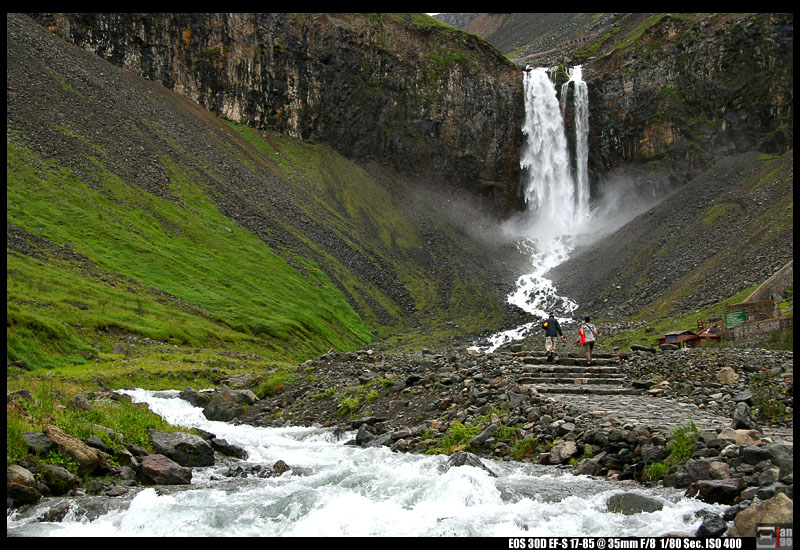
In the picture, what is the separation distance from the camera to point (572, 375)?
2155 cm

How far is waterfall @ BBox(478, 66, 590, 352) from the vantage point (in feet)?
334

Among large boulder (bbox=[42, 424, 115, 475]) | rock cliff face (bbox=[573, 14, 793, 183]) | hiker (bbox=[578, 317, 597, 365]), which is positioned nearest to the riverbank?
large boulder (bbox=[42, 424, 115, 475])

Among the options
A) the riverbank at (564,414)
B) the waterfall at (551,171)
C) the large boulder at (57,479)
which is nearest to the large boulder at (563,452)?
the riverbank at (564,414)

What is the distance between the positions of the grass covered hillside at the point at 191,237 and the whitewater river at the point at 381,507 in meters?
22.9

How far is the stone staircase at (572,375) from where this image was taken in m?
19.5

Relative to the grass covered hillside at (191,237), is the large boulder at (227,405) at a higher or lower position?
lower

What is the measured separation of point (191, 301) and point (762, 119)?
279 ft

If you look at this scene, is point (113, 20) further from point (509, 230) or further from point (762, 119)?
point (762, 119)

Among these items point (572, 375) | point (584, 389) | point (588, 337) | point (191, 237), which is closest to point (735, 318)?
point (588, 337)

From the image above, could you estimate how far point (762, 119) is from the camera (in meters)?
89.9

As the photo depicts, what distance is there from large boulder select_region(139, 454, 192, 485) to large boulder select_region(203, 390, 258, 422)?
9506mm

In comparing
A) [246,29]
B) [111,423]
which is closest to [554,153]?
[246,29]

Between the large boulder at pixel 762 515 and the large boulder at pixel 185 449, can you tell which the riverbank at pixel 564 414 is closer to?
the large boulder at pixel 762 515

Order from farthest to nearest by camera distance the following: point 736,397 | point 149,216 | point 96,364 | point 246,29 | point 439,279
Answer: point 246,29 < point 439,279 < point 149,216 < point 96,364 < point 736,397
